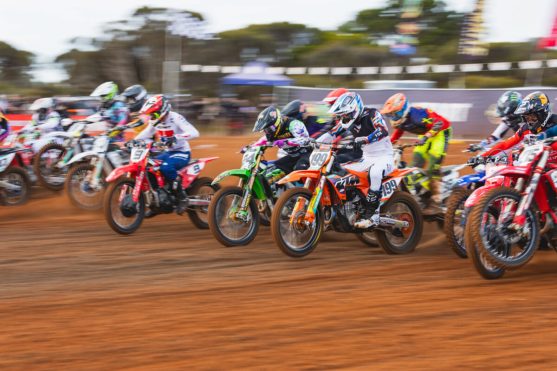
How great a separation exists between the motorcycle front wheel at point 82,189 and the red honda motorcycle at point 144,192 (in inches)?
75.1

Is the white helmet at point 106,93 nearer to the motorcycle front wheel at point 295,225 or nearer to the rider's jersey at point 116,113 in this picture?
the rider's jersey at point 116,113

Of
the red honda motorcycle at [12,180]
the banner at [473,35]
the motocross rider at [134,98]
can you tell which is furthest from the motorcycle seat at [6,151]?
the banner at [473,35]

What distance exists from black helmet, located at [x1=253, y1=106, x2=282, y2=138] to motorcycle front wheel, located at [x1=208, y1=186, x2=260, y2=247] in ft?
2.76

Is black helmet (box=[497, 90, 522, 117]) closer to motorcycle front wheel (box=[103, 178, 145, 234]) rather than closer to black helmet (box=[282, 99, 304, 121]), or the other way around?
black helmet (box=[282, 99, 304, 121])

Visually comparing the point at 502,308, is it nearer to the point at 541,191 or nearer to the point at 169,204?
the point at 541,191

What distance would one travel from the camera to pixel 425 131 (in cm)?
1046

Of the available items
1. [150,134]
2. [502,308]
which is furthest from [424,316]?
[150,134]

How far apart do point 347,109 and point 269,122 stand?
46.2 inches

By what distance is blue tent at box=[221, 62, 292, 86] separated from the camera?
28.6 meters

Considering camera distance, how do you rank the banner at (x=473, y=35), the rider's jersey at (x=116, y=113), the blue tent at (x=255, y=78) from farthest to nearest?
the blue tent at (x=255, y=78) → the banner at (x=473, y=35) → the rider's jersey at (x=116, y=113)

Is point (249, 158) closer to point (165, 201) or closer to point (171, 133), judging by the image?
point (165, 201)

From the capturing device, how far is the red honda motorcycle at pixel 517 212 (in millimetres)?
6734

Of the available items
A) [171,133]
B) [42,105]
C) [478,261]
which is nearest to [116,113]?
[42,105]

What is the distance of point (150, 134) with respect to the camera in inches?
436
